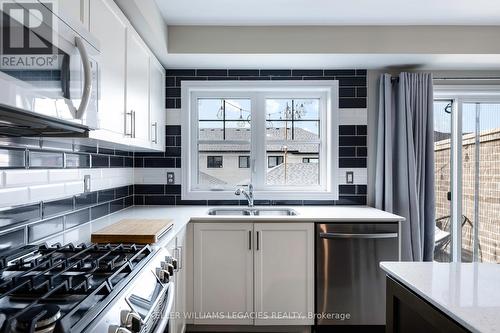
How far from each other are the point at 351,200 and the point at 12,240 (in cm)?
252

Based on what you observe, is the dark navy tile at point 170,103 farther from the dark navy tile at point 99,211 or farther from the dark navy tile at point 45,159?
the dark navy tile at point 45,159

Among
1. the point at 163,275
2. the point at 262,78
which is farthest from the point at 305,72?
the point at 163,275

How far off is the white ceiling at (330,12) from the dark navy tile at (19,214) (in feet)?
5.04

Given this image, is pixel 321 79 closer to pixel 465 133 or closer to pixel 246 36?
pixel 246 36

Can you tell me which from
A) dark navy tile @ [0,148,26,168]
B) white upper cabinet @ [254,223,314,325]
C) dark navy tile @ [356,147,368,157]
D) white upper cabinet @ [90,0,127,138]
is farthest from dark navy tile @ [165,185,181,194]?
dark navy tile @ [356,147,368,157]

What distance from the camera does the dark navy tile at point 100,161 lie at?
209cm

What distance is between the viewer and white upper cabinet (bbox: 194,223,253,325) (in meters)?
2.30

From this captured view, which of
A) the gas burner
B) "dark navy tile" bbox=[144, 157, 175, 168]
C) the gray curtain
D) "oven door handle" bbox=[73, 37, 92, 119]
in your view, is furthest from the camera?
"dark navy tile" bbox=[144, 157, 175, 168]

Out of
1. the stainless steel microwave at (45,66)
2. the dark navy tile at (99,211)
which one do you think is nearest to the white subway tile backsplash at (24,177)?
the stainless steel microwave at (45,66)

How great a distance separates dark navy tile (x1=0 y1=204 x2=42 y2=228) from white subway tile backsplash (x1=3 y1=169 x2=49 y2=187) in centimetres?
10

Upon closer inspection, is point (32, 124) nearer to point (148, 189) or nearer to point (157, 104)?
point (157, 104)

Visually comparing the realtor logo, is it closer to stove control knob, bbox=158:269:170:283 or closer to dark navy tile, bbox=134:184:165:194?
stove control knob, bbox=158:269:170:283

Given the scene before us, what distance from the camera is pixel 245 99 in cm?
302

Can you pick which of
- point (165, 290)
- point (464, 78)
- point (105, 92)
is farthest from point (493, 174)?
point (105, 92)
